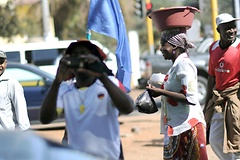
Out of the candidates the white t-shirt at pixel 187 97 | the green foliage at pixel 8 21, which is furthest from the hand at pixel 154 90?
Result: the green foliage at pixel 8 21

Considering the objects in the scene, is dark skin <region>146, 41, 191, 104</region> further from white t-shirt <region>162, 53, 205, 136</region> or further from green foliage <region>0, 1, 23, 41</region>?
green foliage <region>0, 1, 23, 41</region>

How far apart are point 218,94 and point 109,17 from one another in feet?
4.75

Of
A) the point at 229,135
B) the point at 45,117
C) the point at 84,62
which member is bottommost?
the point at 229,135

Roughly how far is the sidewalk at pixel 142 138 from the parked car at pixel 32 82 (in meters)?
1.74

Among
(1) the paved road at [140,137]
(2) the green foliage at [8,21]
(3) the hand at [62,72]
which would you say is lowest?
(1) the paved road at [140,137]

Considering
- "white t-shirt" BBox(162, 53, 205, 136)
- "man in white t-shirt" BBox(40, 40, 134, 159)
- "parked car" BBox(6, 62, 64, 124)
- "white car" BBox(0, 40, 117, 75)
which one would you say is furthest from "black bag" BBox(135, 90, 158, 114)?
"white car" BBox(0, 40, 117, 75)

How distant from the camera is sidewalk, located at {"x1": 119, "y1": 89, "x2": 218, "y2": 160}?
11.6 meters

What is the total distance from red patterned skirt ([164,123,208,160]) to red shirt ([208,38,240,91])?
3.80 ft

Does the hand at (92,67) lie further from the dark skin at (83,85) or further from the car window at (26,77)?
the car window at (26,77)

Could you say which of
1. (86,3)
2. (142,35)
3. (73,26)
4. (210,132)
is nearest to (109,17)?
(210,132)

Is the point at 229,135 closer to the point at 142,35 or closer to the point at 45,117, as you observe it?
the point at 45,117

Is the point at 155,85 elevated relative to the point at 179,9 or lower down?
lower down

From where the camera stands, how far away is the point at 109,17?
26.9 ft

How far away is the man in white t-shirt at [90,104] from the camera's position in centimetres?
500
